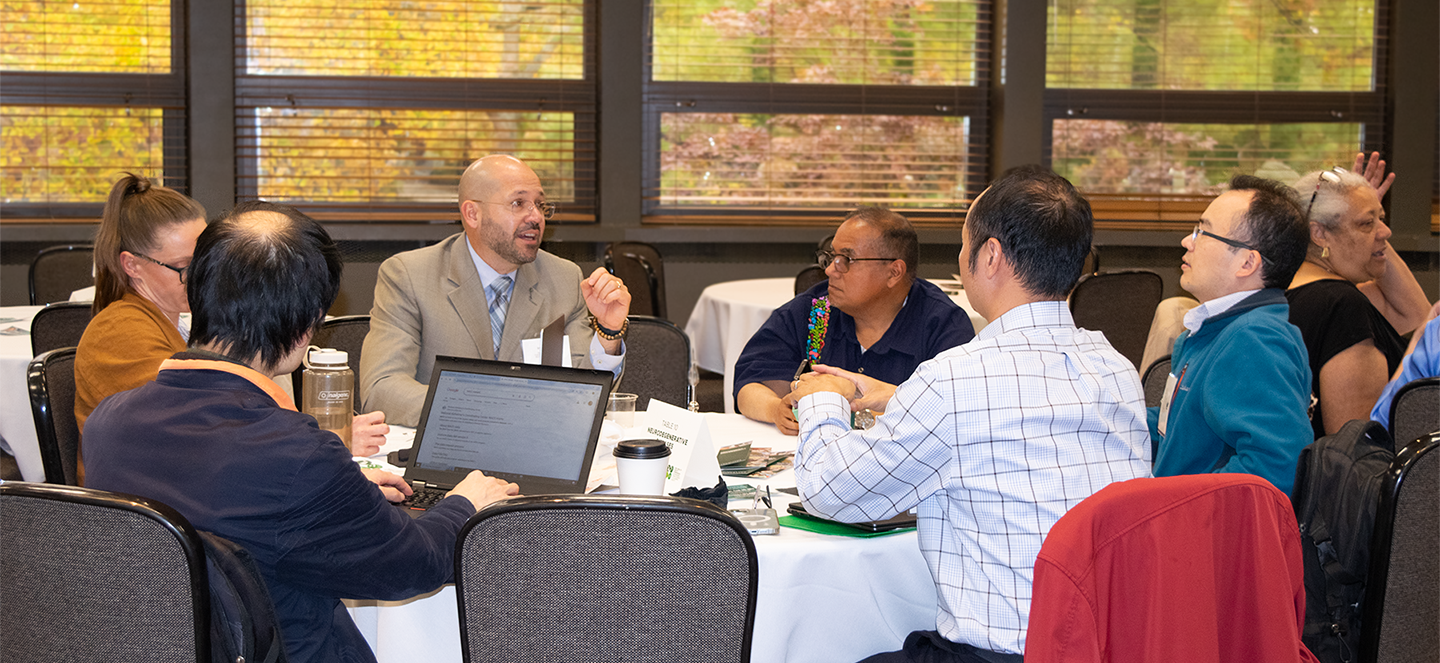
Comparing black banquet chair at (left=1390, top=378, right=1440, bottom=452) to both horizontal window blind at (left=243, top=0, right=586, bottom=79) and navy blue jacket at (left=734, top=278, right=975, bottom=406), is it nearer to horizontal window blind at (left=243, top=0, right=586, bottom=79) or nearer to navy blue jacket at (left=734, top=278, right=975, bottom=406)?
navy blue jacket at (left=734, top=278, right=975, bottom=406)

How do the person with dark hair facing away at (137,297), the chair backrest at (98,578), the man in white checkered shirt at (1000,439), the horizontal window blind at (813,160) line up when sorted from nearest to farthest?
1. the chair backrest at (98,578)
2. the man in white checkered shirt at (1000,439)
3. the person with dark hair facing away at (137,297)
4. the horizontal window blind at (813,160)

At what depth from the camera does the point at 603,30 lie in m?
6.43

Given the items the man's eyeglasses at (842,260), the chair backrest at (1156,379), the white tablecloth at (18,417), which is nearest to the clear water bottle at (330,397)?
the man's eyeglasses at (842,260)

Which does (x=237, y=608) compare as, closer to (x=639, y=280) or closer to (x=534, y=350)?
(x=534, y=350)

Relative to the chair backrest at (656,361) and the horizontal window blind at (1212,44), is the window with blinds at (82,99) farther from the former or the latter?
the horizontal window blind at (1212,44)

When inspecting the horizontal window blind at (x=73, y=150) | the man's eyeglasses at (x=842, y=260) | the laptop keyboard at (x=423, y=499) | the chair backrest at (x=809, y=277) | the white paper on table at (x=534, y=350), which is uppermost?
the horizontal window blind at (x=73, y=150)

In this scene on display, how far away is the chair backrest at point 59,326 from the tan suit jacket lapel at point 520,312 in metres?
1.36

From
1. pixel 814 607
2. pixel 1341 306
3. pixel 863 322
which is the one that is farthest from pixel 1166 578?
pixel 1341 306

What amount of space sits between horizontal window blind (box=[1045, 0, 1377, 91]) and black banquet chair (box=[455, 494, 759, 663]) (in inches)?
242

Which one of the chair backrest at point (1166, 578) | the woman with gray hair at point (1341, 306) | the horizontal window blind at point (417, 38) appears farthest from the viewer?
the horizontal window blind at point (417, 38)

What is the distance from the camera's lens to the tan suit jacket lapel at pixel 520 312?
2975 millimetres

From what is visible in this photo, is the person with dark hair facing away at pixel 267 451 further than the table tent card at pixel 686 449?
No

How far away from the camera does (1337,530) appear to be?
1.95 metres

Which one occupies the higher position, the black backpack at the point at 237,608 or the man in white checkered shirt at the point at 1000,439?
the man in white checkered shirt at the point at 1000,439
